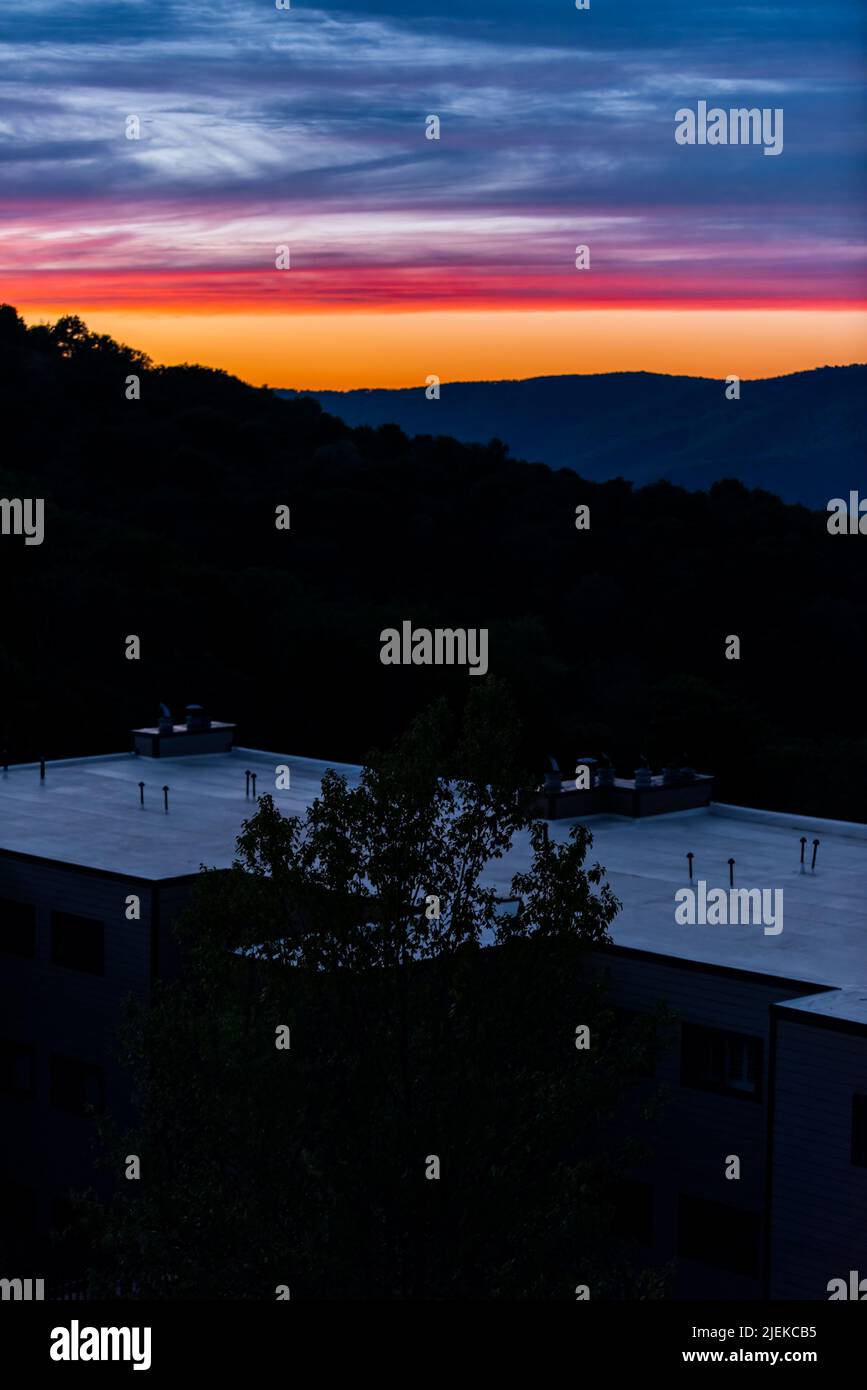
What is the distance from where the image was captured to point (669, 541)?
83.5 metres

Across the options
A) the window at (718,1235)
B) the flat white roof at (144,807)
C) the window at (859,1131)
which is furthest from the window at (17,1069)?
the window at (859,1131)

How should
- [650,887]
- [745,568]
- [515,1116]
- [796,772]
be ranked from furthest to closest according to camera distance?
[745,568], [796,772], [650,887], [515,1116]

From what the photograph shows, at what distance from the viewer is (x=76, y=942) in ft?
95.8

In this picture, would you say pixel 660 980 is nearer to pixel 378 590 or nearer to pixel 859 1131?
pixel 859 1131

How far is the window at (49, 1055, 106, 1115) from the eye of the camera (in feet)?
94.9

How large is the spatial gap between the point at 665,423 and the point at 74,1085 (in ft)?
257

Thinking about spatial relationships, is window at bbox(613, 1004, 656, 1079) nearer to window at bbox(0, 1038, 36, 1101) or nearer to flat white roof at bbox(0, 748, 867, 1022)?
flat white roof at bbox(0, 748, 867, 1022)

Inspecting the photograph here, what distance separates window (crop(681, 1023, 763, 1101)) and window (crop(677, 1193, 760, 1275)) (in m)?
1.43

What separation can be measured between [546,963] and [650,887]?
23.1 feet

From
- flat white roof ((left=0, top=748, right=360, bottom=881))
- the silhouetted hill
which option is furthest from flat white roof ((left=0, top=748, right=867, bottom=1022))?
the silhouetted hill
